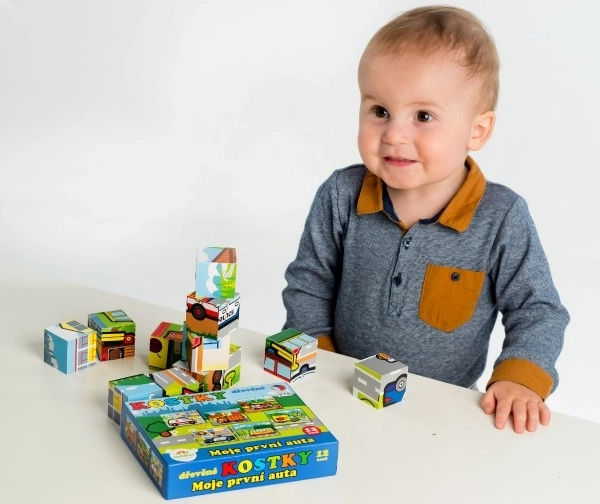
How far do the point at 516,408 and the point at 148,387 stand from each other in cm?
44

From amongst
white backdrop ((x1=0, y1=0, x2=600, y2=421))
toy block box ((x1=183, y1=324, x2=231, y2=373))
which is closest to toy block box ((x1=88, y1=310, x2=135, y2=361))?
toy block box ((x1=183, y1=324, x2=231, y2=373))

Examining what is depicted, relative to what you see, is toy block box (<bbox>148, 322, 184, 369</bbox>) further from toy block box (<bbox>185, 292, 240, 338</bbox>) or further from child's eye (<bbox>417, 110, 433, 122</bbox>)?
child's eye (<bbox>417, 110, 433, 122</bbox>)

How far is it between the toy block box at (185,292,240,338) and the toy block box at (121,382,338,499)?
0.09 m

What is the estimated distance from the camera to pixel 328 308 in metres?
1.59

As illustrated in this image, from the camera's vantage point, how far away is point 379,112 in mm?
1381

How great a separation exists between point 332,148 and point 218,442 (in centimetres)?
182

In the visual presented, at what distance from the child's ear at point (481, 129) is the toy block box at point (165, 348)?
56 cm

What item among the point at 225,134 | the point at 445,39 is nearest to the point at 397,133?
the point at 445,39

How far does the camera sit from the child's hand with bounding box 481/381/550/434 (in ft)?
3.61

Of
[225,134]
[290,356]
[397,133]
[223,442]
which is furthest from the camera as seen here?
[225,134]

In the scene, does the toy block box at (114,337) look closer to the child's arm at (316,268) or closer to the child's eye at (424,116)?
the child's arm at (316,268)

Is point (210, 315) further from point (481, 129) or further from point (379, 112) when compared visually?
point (481, 129)

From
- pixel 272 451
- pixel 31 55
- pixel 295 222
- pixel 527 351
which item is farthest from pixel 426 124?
pixel 31 55

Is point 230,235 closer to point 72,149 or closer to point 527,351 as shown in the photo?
point 72,149
